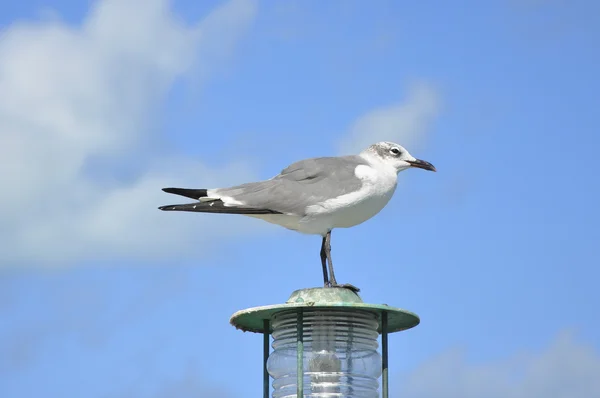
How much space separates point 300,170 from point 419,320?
6.84 feet

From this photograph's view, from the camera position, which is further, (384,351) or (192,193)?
(192,193)

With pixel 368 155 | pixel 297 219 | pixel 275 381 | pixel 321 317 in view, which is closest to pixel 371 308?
pixel 321 317

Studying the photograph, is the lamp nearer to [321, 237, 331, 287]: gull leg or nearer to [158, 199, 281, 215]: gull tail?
[158, 199, 281, 215]: gull tail

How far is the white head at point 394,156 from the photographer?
360 inches

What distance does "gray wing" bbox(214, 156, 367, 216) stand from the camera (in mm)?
8164

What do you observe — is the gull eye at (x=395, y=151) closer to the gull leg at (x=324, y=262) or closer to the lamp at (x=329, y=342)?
the gull leg at (x=324, y=262)

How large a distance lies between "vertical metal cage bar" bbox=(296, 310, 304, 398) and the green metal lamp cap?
12 cm

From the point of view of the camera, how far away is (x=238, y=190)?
26.8ft

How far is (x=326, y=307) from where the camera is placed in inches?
267

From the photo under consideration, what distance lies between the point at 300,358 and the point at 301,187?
217 cm

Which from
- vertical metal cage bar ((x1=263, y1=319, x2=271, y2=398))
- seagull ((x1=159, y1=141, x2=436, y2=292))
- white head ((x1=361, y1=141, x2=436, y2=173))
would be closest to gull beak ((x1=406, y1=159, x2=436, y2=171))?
white head ((x1=361, y1=141, x2=436, y2=173))

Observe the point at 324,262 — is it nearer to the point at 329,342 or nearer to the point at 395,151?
the point at 395,151

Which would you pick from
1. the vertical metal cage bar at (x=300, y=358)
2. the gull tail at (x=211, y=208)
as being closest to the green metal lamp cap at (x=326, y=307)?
the vertical metal cage bar at (x=300, y=358)

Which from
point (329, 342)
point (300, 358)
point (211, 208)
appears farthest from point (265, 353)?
point (211, 208)
